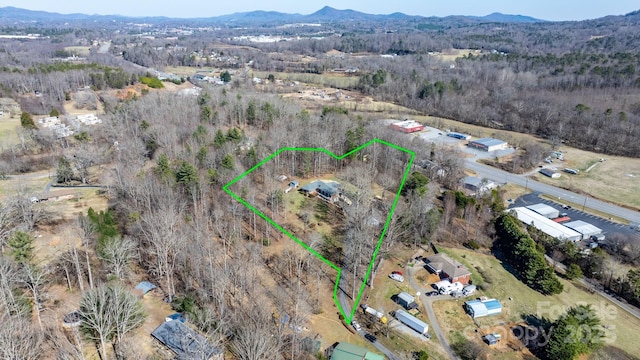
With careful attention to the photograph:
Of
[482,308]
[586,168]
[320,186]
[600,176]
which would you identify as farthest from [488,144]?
[482,308]

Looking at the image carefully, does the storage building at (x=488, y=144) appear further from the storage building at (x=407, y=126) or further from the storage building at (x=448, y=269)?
the storage building at (x=448, y=269)

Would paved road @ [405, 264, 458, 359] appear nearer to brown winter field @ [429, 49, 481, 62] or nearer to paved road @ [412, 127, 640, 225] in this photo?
paved road @ [412, 127, 640, 225]

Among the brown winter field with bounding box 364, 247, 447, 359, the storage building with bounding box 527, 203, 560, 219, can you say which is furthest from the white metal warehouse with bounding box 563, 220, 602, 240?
the brown winter field with bounding box 364, 247, 447, 359

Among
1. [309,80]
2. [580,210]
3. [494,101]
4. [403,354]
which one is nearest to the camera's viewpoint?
[403,354]

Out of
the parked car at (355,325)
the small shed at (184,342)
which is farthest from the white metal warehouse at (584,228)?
the small shed at (184,342)

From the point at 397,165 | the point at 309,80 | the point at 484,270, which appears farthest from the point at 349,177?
the point at 309,80

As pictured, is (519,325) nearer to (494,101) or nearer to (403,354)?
(403,354)
